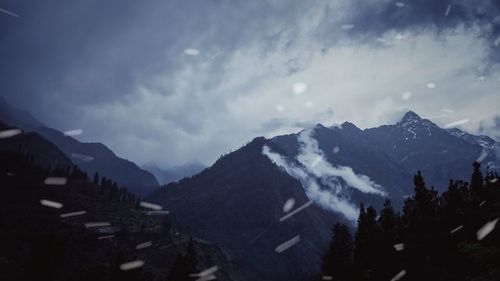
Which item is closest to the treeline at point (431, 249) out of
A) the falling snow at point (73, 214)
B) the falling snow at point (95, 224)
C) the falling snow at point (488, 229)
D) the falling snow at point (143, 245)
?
the falling snow at point (488, 229)

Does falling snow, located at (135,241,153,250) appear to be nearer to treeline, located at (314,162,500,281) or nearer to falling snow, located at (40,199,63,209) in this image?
falling snow, located at (40,199,63,209)

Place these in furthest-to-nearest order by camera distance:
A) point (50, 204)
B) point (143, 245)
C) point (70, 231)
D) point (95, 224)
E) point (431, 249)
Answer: point (50, 204), point (143, 245), point (95, 224), point (70, 231), point (431, 249)

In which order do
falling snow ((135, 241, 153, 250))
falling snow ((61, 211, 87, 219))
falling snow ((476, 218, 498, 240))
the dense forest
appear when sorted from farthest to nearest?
falling snow ((135, 241, 153, 250))
falling snow ((61, 211, 87, 219))
the dense forest
falling snow ((476, 218, 498, 240))

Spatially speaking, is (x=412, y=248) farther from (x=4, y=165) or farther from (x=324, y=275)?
(x=4, y=165)

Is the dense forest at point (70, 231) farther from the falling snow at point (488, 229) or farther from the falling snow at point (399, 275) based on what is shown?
the falling snow at point (488, 229)

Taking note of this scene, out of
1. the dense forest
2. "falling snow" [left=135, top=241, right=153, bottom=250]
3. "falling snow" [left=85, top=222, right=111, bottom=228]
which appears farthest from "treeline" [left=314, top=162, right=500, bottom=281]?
"falling snow" [left=85, top=222, right=111, bottom=228]

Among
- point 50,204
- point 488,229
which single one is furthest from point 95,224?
point 488,229

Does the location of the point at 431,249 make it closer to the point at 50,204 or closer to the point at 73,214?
the point at 73,214

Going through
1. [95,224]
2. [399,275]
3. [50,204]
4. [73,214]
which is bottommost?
[95,224]

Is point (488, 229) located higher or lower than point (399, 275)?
higher

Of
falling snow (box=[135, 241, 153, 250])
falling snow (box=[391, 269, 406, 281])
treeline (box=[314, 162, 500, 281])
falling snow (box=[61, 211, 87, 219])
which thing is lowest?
falling snow (box=[135, 241, 153, 250])

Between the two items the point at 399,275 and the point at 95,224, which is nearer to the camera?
the point at 399,275

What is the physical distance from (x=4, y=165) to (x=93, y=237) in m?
74.1

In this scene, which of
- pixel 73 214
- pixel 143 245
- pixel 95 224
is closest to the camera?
pixel 95 224
